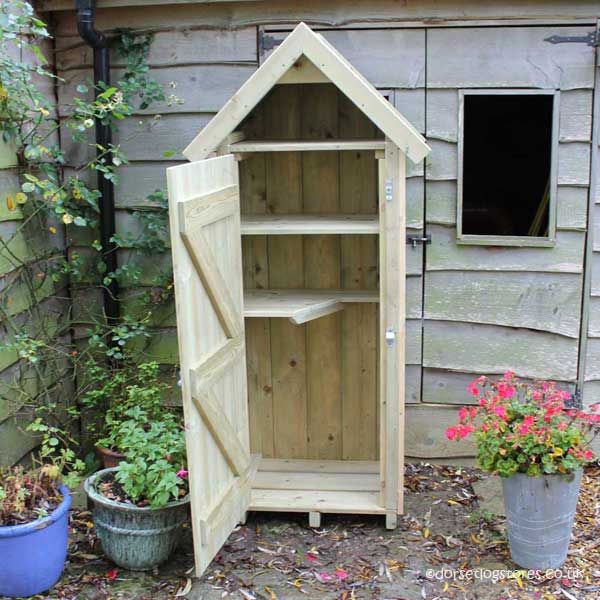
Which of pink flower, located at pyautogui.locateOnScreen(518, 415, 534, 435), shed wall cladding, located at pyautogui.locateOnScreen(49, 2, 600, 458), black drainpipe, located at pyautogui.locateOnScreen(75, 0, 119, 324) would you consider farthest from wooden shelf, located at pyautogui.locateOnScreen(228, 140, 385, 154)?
pink flower, located at pyautogui.locateOnScreen(518, 415, 534, 435)

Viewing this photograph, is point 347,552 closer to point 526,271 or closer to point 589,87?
point 526,271

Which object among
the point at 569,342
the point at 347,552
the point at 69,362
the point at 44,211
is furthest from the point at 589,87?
the point at 69,362

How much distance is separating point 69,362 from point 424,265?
2130 mm

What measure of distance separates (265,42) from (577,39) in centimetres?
161

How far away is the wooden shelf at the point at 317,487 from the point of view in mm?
3979

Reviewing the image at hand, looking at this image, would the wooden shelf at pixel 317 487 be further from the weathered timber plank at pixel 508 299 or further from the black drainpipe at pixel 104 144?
the black drainpipe at pixel 104 144

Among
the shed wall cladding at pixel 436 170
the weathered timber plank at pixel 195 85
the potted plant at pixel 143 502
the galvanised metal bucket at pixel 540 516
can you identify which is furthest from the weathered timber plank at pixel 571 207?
the potted plant at pixel 143 502

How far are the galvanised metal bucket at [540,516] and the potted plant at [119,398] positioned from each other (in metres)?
1.81

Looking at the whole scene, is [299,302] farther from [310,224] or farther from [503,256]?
A: [503,256]

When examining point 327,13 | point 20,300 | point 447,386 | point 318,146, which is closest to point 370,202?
point 318,146

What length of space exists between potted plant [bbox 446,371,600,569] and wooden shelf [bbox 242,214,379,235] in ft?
3.30

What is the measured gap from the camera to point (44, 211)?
4.24 meters

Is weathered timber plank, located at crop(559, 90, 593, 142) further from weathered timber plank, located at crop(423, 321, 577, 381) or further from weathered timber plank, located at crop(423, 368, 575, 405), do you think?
weathered timber plank, located at crop(423, 368, 575, 405)

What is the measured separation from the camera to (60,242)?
15.0 feet
